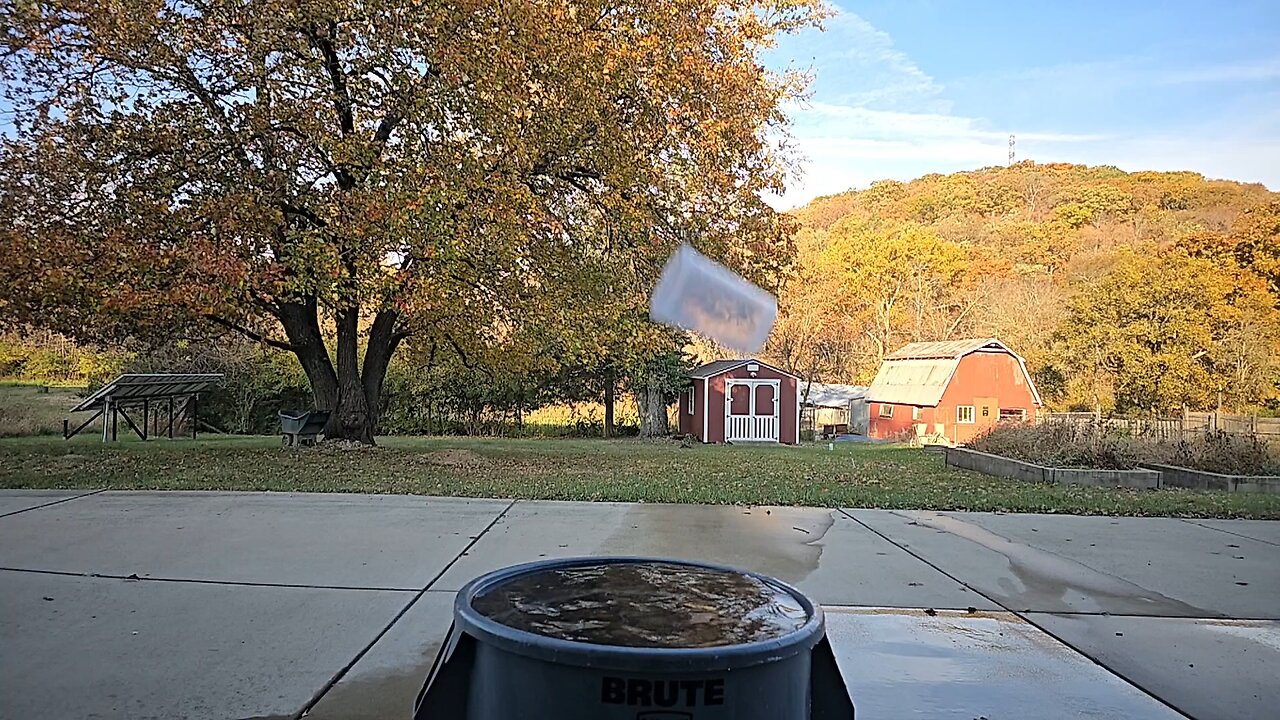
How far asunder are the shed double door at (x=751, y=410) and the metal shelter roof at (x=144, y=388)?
584 inches

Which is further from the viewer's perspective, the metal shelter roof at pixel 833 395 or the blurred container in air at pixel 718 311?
the metal shelter roof at pixel 833 395

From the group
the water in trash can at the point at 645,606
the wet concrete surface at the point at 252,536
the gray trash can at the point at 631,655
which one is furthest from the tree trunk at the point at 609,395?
the gray trash can at the point at 631,655

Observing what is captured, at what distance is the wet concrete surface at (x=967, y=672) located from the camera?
382 cm

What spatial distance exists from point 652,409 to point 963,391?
11933 mm

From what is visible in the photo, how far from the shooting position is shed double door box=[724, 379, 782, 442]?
2844cm

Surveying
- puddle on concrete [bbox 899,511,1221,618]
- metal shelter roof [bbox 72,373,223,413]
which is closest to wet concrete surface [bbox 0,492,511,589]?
puddle on concrete [bbox 899,511,1221,618]

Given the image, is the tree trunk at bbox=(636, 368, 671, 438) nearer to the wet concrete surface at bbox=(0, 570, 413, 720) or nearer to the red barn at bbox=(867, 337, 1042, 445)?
the red barn at bbox=(867, 337, 1042, 445)

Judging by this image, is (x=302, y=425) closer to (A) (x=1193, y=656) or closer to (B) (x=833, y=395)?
(A) (x=1193, y=656)

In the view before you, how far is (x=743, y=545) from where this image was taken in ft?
23.5

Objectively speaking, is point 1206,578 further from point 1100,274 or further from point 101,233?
point 1100,274

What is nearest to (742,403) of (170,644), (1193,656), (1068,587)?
(1068,587)

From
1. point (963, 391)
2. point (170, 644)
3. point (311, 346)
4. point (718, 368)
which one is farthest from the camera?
point (963, 391)

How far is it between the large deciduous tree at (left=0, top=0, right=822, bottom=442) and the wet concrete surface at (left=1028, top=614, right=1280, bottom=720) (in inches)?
350

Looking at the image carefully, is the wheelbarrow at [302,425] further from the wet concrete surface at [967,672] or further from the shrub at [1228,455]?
the shrub at [1228,455]
